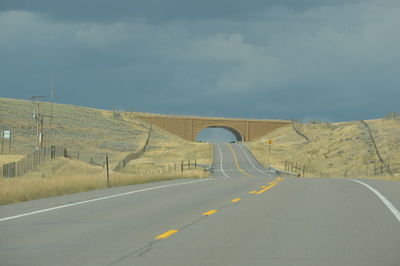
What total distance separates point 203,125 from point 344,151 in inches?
2248

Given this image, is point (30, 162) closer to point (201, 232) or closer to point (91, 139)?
point (201, 232)

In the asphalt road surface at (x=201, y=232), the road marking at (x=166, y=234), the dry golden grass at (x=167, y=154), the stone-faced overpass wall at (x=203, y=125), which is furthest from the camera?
the stone-faced overpass wall at (x=203, y=125)

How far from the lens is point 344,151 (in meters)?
82.8

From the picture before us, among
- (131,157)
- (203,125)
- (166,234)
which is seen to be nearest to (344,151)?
(131,157)

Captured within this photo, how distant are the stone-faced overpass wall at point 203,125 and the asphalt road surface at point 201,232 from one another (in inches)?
4680

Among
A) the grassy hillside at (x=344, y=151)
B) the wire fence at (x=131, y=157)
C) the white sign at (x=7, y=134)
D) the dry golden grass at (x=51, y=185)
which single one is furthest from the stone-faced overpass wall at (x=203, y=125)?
the dry golden grass at (x=51, y=185)

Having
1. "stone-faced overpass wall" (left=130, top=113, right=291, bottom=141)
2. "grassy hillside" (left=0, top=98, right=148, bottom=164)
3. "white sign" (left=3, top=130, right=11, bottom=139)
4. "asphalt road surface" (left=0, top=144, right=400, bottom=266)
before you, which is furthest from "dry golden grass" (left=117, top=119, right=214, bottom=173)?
"asphalt road surface" (left=0, top=144, right=400, bottom=266)

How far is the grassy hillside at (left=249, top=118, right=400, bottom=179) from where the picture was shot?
235ft

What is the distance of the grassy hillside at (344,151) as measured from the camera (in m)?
71.6

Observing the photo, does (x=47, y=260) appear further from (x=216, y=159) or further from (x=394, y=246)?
(x=216, y=159)

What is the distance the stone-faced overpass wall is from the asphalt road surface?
119 m

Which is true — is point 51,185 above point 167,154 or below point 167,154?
below

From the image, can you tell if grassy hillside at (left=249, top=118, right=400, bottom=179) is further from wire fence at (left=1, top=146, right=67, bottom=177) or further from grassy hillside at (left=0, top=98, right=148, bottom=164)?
wire fence at (left=1, top=146, right=67, bottom=177)

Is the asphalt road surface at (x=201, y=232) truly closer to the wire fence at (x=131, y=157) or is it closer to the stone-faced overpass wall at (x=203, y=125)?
the wire fence at (x=131, y=157)
